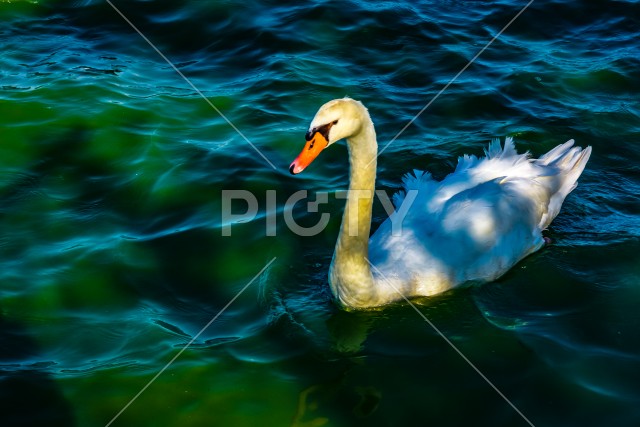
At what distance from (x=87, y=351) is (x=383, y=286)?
7.36ft

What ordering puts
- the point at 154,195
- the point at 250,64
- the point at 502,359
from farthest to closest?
the point at 250,64 → the point at 154,195 → the point at 502,359

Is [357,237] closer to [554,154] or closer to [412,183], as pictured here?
[412,183]

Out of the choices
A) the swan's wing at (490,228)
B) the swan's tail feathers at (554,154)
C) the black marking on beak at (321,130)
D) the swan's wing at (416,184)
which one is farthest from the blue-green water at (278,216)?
the black marking on beak at (321,130)

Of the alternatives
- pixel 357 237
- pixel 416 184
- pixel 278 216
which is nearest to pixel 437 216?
pixel 416 184

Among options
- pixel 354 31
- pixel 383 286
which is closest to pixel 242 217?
pixel 383 286

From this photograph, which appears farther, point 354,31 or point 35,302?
point 354,31

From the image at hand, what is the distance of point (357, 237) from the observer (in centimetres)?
610

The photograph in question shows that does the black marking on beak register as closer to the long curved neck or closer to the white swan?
the white swan

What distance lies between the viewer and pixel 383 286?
20.8 feet

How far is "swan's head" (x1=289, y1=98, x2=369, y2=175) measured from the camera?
5.42 metres

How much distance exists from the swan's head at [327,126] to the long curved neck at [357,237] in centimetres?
31

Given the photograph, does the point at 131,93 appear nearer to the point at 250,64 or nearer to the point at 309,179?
the point at 250,64

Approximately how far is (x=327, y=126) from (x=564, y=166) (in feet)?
10.3

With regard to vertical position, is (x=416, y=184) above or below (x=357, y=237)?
below
